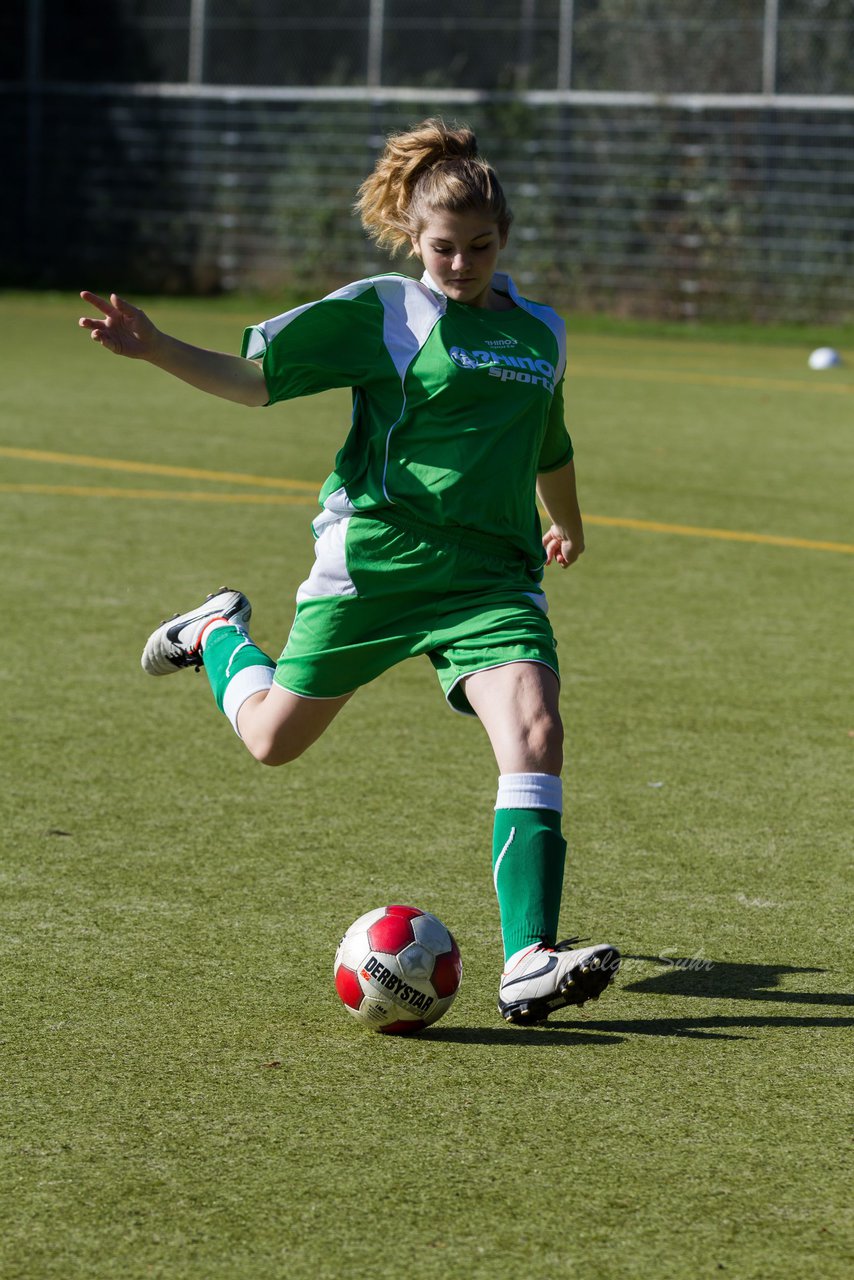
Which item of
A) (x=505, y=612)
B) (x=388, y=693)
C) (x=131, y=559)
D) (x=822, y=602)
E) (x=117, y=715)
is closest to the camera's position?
(x=505, y=612)

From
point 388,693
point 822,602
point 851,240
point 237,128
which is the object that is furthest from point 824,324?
point 388,693

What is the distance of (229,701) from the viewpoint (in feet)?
14.2

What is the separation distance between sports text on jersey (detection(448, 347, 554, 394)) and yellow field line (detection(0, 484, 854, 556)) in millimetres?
5230

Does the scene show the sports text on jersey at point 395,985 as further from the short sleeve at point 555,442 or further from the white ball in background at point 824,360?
the white ball in background at point 824,360

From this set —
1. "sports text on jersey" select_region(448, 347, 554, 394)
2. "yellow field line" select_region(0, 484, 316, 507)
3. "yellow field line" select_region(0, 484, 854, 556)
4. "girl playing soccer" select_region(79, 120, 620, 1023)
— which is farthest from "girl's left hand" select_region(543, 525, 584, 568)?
"yellow field line" select_region(0, 484, 316, 507)

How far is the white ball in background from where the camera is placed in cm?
1786

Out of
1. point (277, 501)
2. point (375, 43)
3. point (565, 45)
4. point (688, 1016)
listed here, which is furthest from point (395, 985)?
point (375, 43)

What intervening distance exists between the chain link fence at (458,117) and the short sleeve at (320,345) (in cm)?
1832

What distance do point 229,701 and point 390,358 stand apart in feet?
3.02

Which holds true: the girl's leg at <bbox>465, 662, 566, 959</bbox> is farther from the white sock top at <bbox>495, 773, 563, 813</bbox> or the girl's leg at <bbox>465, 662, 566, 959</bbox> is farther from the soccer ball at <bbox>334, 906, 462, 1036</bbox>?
the soccer ball at <bbox>334, 906, 462, 1036</bbox>

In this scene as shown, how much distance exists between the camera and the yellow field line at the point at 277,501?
912cm

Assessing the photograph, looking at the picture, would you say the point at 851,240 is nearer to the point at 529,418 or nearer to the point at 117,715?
the point at 117,715

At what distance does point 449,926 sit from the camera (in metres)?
4.11

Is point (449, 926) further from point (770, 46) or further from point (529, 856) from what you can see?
point (770, 46)
